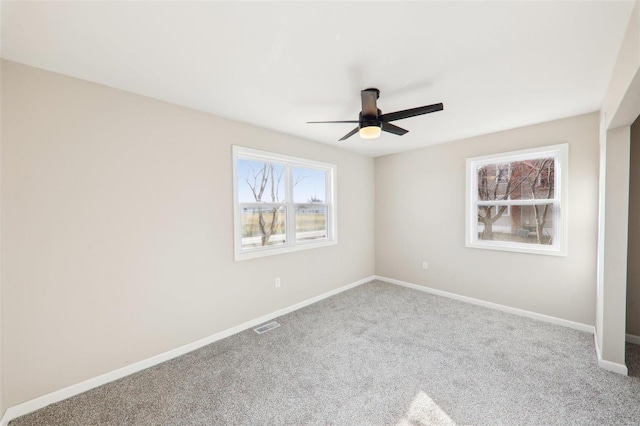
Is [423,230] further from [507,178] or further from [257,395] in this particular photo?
[257,395]

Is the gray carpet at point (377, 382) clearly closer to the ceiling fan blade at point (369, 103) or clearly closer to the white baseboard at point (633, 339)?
the white baseboard at point (633, 339)

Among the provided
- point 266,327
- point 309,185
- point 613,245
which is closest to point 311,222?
point 309,185

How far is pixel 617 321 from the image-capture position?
6.97 ft

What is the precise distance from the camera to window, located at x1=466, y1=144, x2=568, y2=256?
10.0 ft

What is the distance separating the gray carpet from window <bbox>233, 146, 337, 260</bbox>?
3.72ft

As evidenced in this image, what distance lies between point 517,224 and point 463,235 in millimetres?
677

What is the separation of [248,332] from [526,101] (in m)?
3.88

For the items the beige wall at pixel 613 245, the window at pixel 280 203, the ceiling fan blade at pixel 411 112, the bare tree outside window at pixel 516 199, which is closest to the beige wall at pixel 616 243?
the beige wall at pixel 613 245

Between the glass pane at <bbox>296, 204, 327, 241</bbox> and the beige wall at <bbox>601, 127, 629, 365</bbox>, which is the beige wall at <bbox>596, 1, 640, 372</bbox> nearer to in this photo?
the beige wall at <bbox>601, 127, 629, 365</bbox>

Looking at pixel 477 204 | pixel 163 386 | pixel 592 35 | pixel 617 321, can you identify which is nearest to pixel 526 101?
pixel 592 35

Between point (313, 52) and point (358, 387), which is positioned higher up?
point (313, 52)

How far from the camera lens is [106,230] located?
210cm

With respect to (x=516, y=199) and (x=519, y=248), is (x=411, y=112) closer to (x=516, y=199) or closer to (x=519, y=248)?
(x=516, y=199)

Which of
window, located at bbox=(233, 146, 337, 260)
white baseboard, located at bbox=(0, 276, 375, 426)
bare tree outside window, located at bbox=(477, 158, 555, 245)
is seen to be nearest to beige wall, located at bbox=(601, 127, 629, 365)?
bare tree outside window, located at bbox=(477, 158, 555, 245)
